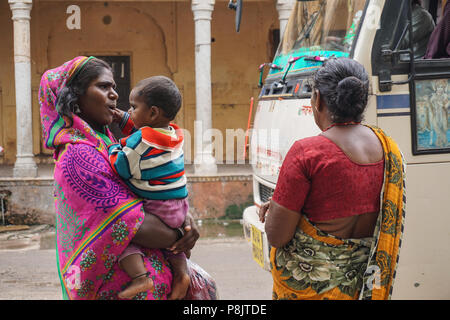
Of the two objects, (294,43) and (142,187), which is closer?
(142,187)

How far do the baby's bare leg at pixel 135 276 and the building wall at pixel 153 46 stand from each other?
11.0 meters

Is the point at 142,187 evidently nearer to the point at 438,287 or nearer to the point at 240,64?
the point at 438,287

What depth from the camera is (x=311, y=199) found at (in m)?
2.19

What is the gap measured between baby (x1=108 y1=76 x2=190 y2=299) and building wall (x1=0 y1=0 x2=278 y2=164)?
10.9 m

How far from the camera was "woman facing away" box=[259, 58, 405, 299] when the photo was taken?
216 centimetres

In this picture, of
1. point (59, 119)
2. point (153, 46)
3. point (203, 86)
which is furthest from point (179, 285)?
point (153, 46)

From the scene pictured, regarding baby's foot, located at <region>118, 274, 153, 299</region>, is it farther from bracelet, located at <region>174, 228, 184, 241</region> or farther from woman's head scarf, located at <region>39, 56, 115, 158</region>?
woman's head scarf, located at <region>39, 56, 115, 158</region>

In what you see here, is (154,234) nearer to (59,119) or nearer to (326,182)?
(59,119)

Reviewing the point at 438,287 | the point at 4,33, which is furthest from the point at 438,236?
the point at 4,33

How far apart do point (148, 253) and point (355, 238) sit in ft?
2.50

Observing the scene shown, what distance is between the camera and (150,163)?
6.79 ft

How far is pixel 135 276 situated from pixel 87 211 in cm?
28

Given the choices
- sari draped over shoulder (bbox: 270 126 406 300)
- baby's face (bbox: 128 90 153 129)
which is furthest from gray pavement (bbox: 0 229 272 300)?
baby's face (bbox: 128 90 153 129)

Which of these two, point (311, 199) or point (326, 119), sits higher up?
point (326, 119)
